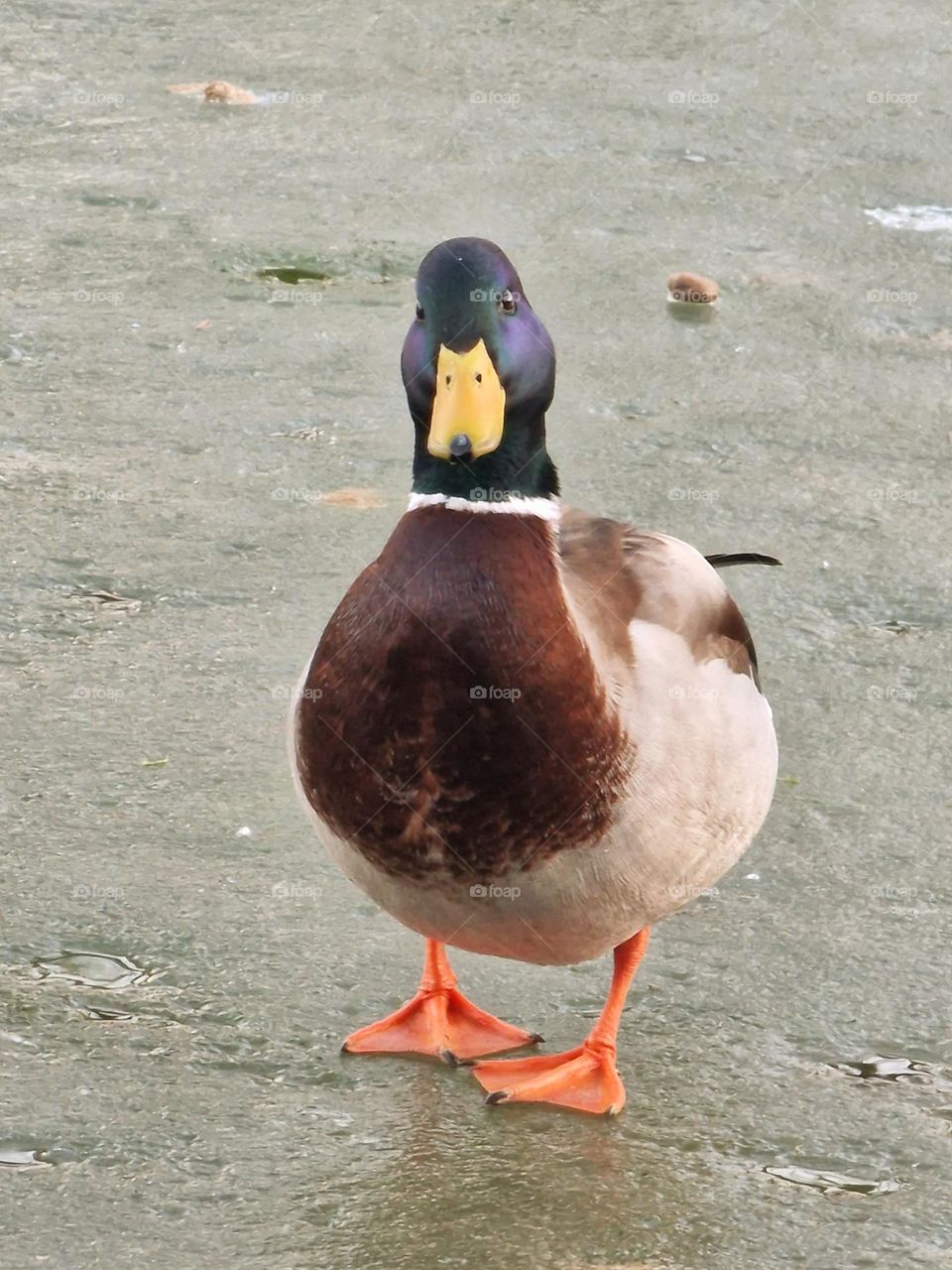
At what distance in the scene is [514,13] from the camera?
8727 mm

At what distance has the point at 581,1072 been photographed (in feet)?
10.7

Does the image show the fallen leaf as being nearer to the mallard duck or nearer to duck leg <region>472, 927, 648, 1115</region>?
the mallard duck

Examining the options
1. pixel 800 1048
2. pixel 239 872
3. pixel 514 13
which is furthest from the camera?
pixel 514 13

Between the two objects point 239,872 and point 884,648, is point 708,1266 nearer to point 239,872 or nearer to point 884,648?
point 239,872

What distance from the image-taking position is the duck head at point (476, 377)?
2.96 m

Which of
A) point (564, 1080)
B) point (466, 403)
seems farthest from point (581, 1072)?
point (466, 403)

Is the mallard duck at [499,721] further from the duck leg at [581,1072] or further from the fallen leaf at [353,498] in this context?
the fallen leaf at [353,498]

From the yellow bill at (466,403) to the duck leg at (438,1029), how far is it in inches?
38.1

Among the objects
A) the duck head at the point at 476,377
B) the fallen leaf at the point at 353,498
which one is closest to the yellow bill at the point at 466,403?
the duck head at the point at 476,377

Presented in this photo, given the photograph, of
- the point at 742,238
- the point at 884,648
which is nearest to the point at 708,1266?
the point at 884,648

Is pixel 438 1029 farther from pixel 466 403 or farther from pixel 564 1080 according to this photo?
pixel 466 403

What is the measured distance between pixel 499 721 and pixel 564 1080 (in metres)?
0.70

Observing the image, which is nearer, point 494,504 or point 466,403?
point 466,403

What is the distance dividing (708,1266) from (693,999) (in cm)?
73
